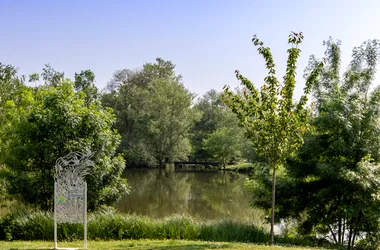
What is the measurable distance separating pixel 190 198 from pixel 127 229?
50.1ft

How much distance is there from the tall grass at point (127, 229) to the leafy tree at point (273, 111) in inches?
110

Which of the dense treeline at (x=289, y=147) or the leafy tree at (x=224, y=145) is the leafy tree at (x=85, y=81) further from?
the dense treeline at (x=289, y=147)

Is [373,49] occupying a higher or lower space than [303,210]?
higher

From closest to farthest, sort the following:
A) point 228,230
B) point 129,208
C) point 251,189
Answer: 1. point 228,230
2. point 251,189
3. point 129,208

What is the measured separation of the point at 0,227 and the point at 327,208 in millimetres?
10889

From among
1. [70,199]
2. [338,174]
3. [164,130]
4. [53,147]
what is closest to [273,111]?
[338,174]

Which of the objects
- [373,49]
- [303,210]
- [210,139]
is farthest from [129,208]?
[210,139]

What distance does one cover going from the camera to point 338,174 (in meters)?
12.3

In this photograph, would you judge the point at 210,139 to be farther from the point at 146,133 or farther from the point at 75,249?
the point at 75,249

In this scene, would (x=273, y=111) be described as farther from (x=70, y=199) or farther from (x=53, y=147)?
(x=53, y=147)

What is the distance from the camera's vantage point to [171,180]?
37.3m

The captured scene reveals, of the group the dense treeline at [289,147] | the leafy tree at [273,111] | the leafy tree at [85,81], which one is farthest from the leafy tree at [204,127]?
the leafy tree at [273,111]

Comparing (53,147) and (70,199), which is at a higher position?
(53,147)

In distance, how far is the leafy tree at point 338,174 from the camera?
12.2 metres
